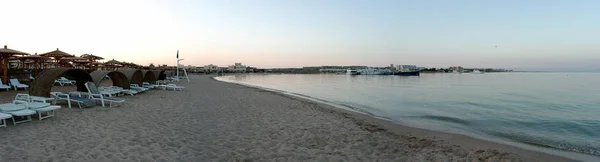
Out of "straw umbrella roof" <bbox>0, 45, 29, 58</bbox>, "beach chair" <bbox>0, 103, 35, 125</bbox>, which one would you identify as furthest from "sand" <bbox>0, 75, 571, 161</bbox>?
"straw umbrella roof" <bbox>0, 45, 29, 58</bbox>

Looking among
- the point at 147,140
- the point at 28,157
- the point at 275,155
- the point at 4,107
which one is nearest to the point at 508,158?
the point at 275,155

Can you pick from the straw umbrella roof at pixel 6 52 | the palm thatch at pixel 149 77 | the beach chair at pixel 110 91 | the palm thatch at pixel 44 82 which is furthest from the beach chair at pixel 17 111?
the palm thatch at pixel 149 77

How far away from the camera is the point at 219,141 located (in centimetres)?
604

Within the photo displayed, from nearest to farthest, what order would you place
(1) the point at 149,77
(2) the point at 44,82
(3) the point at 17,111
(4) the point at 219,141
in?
(4) the point at 219,141 → (3) the point at 17,111 → (2) the point at 44,82 → (1) the point at 149,77

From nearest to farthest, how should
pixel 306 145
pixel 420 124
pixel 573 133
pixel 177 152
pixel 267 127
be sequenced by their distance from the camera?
1. pixel 177 152
2. pixel 306 145
3. pixel 267 127
4. pixel 573 133
5. pixel 420 124

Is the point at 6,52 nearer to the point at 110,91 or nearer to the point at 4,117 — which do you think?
the point at 110,91

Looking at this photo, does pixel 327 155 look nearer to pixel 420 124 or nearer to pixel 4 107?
pixel 420 124

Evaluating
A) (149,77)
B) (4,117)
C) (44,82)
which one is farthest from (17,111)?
(149,77)

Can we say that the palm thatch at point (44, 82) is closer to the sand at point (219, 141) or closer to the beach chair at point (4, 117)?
the sand at point (219, 141)

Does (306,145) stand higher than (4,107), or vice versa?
(4,107)

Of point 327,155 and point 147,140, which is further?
point 147,140

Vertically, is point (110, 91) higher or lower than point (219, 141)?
higher

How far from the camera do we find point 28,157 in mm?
4406

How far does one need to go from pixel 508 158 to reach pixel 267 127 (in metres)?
5.01
